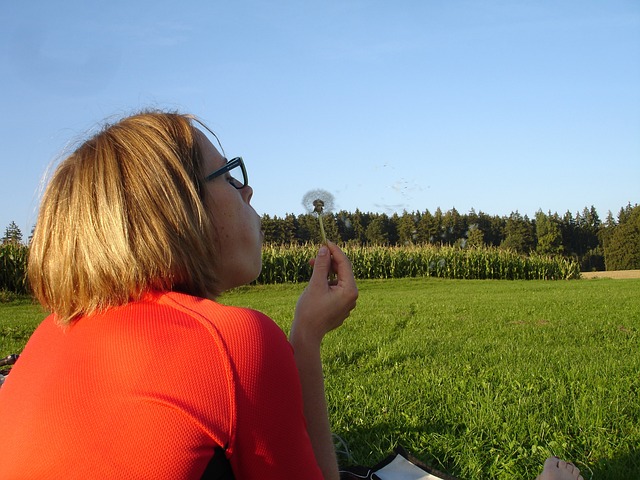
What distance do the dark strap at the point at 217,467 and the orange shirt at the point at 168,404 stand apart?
0.05 ft

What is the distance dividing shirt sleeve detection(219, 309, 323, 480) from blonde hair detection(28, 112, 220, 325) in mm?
234

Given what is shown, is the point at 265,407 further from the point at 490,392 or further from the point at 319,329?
the point at 490,392

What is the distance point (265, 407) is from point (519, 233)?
41.2 m

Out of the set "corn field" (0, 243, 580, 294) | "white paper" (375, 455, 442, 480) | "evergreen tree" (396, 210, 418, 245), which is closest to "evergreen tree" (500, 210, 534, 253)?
"evergreen tree" (396, 210, 418, 245)

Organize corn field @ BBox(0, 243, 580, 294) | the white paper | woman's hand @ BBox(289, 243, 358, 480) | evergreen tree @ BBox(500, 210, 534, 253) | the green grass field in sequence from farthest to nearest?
evergreen tree @ BBox(500, 210, 534, 253) → corn field @ BBox(0, 243, 580, 294) → the green grass field → the white paper → woman's hand @ BBox(289, 243, 358, 480)

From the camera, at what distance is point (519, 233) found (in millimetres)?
39938

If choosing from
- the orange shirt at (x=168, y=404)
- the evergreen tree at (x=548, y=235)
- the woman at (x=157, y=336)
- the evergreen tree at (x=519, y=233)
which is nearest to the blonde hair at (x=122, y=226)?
the woman at (x=157, y=336)

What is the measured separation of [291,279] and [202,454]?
18.0 m

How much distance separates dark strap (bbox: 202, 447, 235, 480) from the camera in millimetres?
933

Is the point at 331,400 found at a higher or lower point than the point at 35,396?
lower

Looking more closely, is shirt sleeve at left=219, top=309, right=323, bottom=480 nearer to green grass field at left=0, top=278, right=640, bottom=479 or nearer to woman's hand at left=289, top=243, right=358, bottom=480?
woman's hand at left=289, top=243, right=358, bottom=480

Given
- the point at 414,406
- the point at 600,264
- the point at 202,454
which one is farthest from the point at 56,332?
the point at 600,264

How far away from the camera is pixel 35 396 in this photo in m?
1.02

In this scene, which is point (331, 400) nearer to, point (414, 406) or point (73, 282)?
point (414, 406)
